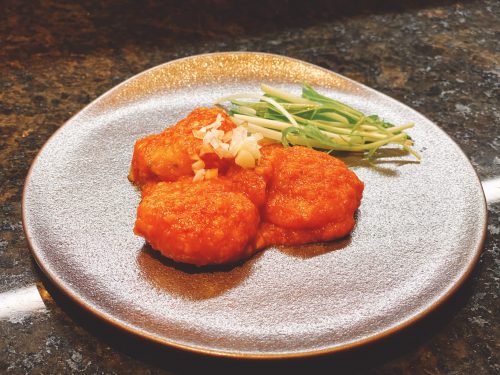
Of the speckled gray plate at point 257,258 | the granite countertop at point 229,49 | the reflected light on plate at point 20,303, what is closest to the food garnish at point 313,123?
the speckled gray plate at point 257,258

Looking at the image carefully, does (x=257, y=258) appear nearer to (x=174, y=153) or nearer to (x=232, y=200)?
(x=232, y=200)

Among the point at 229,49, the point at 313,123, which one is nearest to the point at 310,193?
the point at 313,123

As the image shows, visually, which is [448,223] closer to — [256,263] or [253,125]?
[256,263]

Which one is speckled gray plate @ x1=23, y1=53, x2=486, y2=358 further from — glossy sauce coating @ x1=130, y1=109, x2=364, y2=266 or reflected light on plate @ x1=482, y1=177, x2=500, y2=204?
reflected light on plate @ x1=482, y1=177, x2=500, y2=204

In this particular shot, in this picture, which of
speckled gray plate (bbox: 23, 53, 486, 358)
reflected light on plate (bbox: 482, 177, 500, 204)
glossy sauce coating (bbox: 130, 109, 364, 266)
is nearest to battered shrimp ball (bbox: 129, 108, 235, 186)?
glossy sauce coating (bbox: 130, 109, 364, 266)

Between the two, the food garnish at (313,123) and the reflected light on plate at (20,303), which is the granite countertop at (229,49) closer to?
the reflected light on plate at (20,303)
